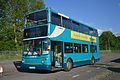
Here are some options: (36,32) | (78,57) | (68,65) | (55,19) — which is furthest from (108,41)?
(36,32)

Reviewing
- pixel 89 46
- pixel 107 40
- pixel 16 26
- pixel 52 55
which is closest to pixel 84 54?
pixel 89 46

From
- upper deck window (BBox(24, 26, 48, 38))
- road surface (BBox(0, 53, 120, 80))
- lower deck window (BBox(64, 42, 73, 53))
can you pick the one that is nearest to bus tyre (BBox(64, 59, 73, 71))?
road surface (BBox(0, 53, 120, 80))

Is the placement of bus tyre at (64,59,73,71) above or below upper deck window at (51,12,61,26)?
below

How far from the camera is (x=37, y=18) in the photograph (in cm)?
1895

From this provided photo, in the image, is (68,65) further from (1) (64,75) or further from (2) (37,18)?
(2) (37,18)

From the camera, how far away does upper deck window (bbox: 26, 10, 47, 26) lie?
18.3m

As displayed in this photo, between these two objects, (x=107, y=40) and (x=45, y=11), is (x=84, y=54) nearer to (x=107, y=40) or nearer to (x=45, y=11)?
(x=45, y=11)

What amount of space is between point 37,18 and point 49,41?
2.30 m

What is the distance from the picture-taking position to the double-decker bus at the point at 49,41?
1778cm

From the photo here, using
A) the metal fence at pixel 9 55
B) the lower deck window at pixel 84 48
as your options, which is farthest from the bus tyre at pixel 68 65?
the metal fence at pixel 9 55

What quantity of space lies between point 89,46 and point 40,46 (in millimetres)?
9409

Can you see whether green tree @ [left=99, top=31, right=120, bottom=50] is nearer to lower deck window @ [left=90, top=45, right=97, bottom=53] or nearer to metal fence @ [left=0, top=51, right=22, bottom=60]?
metal fence @ [left=0, top=51, right=22, bottom=60]

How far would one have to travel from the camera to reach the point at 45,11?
60.2 feet

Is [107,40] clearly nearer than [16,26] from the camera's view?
No
